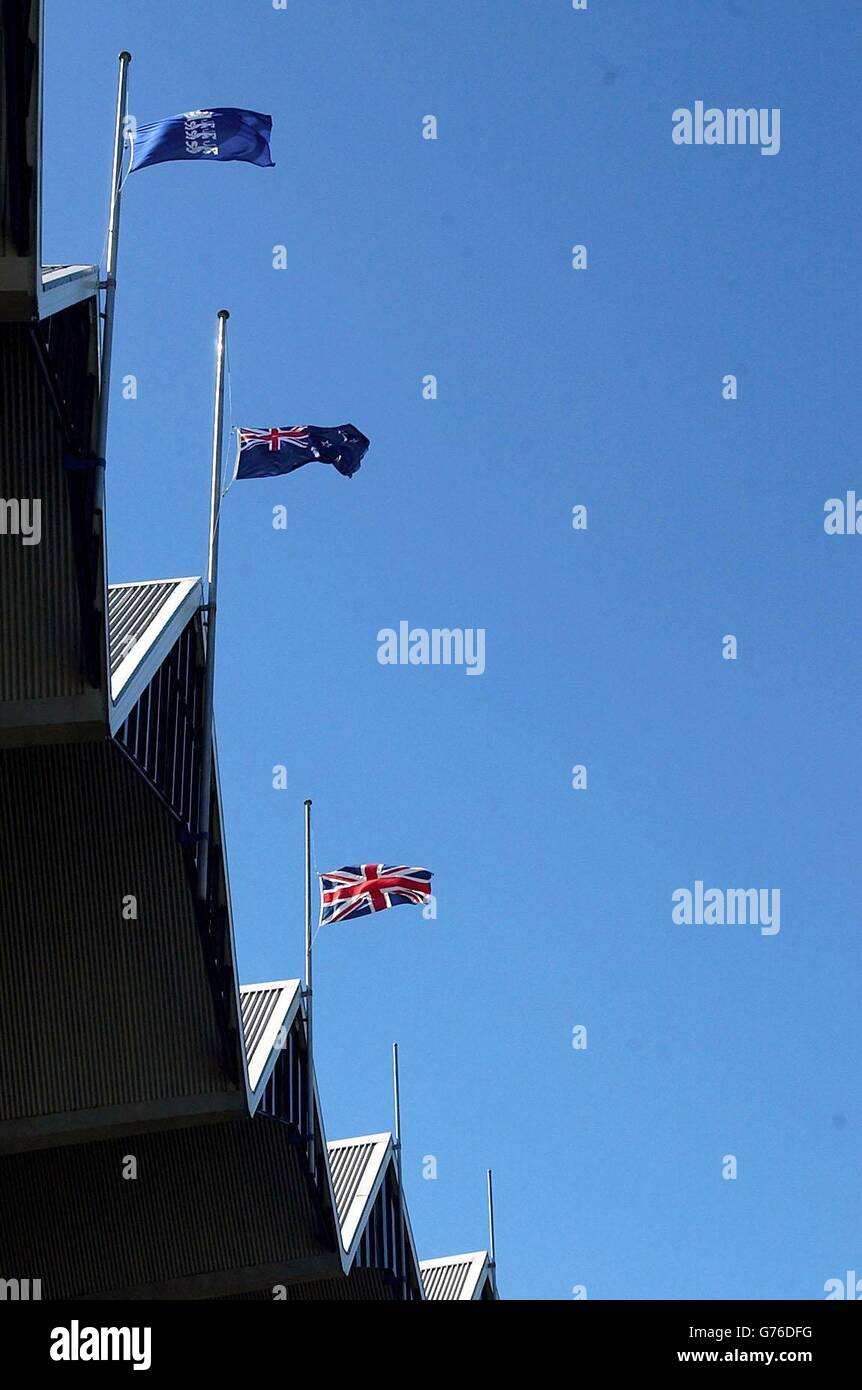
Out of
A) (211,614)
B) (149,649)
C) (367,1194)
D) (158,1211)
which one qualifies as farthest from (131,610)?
(367,1194)

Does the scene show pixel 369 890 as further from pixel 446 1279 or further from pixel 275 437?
pixel 446 1279

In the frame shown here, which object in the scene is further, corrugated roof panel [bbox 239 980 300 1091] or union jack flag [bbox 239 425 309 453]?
corrugated roof panel [bbox 239 980 300 1091]

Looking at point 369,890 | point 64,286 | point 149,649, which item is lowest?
point 369,890

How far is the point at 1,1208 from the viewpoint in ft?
111

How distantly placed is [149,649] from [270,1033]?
13.6 metres

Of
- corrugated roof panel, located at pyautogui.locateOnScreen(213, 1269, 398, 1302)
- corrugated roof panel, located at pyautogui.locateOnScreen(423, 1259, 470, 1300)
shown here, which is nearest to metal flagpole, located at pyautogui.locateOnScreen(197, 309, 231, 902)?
corrugated roof panel, located at pyautogui.locateOnScreen(213, 1269, 398, 1302)

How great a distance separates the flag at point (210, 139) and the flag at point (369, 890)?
605 inches

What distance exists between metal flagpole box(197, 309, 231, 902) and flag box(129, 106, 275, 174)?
5991 mm

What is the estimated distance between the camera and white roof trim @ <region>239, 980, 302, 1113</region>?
105ft

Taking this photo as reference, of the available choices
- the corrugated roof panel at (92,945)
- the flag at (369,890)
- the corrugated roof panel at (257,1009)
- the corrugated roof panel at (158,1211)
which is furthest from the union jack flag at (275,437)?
the corrugated roof panel at (158,1211)

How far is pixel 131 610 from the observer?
2656 centimetres

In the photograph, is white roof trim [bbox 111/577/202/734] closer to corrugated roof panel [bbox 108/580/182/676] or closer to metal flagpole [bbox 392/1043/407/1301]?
corrugated roof panel [bbox 108/580/182/676]
